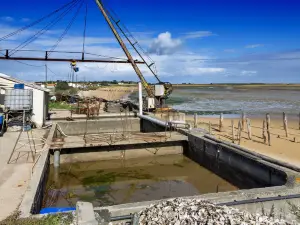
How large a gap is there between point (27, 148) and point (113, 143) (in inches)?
149

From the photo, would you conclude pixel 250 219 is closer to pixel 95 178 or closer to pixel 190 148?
pixel 95 178

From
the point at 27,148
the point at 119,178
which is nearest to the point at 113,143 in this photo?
the point at 119,178

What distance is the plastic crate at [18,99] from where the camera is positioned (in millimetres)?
16562

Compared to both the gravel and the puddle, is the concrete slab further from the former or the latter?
the gravel

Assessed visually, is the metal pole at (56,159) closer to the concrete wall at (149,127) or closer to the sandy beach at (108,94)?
the concrete wall at (149,127)

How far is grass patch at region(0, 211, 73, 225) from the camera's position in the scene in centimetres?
572

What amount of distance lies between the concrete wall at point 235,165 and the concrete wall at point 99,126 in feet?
21.2

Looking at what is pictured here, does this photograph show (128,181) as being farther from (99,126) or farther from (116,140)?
(99,126)

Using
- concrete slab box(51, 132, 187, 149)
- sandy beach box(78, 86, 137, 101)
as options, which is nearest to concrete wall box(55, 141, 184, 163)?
concrete slab box(51, 132, 187, 149)

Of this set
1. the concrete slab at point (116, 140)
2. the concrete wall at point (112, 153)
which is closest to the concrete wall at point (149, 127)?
the concrete slab at point (116, 140)

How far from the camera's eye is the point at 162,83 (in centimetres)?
2527

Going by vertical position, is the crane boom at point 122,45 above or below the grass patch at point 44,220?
above

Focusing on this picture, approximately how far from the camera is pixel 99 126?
20484 mm

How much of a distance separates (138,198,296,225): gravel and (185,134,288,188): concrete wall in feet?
14.9
